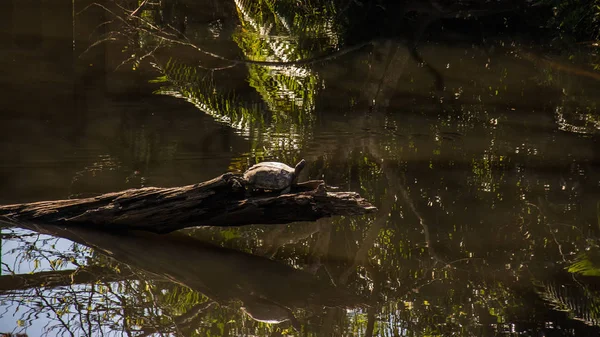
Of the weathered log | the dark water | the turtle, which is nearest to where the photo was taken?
Answer: the dark water

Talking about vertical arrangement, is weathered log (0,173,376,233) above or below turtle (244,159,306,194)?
below

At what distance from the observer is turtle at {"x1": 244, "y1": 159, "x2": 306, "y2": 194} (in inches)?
204

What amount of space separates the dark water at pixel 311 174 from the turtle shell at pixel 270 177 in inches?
18.3

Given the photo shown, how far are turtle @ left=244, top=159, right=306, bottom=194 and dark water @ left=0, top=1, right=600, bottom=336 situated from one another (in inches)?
17.8

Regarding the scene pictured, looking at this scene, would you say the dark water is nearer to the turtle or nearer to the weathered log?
the weathered log

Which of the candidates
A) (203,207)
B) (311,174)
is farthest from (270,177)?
(311,174)

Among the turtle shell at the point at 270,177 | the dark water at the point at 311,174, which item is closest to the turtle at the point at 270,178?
the turtle shell at the point at 270,177

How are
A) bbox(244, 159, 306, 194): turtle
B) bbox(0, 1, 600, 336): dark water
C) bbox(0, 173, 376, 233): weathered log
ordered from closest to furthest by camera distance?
1. bbox(0, 1, 600, 336): dark water
2. bbox(0, 173, 376, 233): weathered log
3. bbox(244, 159, 306, 194): turtle

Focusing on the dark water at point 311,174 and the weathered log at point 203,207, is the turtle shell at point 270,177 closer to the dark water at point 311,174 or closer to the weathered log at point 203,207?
the weathered log at point 203,207

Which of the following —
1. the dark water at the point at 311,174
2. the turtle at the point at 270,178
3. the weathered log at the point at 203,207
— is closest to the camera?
the dark water at the point at 311,174

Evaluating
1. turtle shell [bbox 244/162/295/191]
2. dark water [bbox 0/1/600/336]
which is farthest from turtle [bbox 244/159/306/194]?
dark water [bbox 0/1/600/336]

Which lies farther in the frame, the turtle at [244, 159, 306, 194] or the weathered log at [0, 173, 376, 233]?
the turtle at [244, 159, 306, 194]

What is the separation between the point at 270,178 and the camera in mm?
5191

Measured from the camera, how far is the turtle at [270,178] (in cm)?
519
